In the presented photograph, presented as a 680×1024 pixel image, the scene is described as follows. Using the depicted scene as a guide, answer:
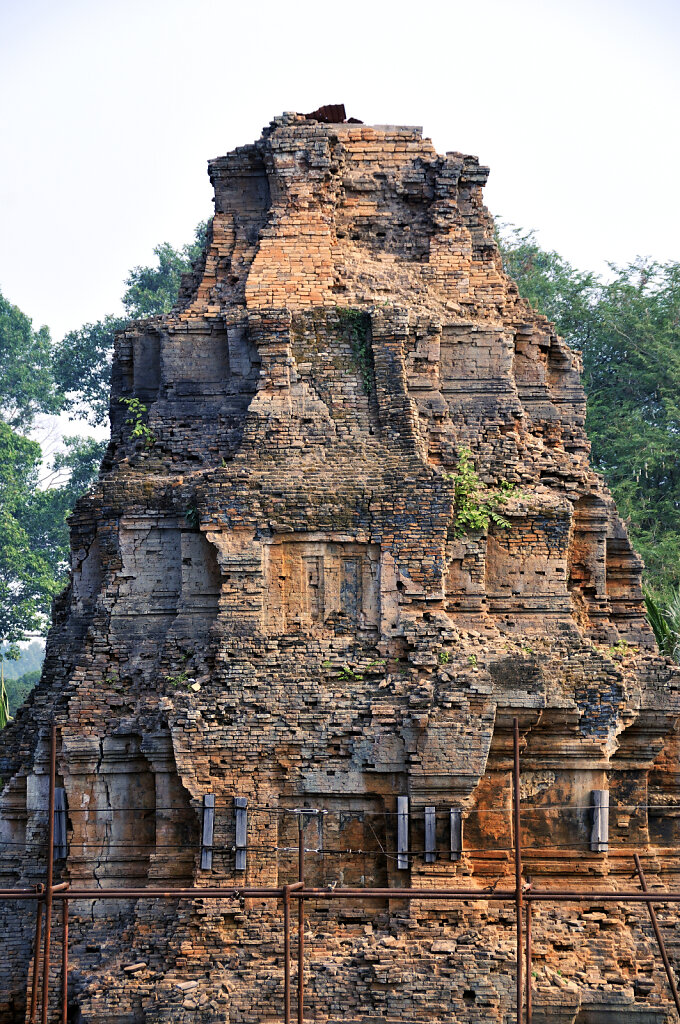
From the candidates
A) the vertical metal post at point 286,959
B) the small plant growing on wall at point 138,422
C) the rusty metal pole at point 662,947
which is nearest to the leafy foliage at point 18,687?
the small plant growing on wall at point 138,422

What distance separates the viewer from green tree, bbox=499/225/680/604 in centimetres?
3541

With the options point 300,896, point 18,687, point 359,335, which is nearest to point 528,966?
point 300,896

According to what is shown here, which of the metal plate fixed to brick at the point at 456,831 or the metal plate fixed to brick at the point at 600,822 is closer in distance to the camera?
the metal plate fixed to brick at the point at 456,831

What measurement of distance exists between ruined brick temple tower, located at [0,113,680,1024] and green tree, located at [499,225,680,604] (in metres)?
12.8

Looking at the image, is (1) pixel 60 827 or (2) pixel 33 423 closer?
(1) pixel 60 827

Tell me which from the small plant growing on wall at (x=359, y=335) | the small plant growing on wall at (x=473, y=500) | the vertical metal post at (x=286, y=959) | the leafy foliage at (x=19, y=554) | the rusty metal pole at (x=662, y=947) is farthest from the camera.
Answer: the leafy foliage at (x=19, y=554)

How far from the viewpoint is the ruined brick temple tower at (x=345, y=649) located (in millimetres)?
18641

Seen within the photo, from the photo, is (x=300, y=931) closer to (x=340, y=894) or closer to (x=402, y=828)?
(x=340, y=894)

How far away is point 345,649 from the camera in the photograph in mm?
19703

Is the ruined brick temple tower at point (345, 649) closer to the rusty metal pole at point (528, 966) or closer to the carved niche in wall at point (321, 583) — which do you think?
the carved niche in wall at point (321, 583)

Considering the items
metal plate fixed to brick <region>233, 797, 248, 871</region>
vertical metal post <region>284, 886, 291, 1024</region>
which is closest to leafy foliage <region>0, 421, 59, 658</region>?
metal plate fixed to brick <region>233, 797, 248, 871</region>

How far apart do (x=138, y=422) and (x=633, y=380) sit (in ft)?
63.6

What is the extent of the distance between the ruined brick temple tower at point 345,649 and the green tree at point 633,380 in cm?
1280

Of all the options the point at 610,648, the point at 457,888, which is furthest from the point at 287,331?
the point at 457,888
